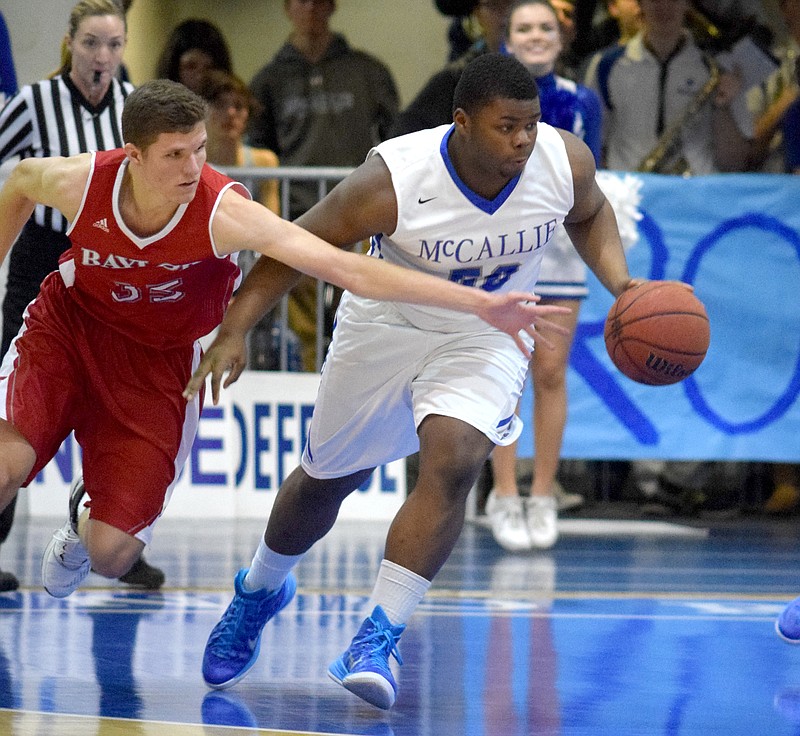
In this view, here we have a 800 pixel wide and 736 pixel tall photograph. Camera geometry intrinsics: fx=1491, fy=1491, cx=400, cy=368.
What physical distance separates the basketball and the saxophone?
3.91 meters

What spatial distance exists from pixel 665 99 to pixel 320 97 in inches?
74.6

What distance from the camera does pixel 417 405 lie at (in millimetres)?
3898

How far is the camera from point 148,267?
405 cm

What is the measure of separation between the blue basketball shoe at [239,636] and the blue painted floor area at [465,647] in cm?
6

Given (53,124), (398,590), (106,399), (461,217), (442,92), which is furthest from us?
(442,92)

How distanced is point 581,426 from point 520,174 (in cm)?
376

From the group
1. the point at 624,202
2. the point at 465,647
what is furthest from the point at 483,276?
the point at 624,202

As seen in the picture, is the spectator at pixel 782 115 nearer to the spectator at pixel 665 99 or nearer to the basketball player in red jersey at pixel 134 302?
the spectator at pixel 665 99

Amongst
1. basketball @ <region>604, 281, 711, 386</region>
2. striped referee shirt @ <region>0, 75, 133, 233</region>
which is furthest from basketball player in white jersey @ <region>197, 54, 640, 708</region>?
striped referee shirt @ <region>0, 75, 133, 233</region>

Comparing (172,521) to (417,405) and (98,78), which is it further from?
(417,405)

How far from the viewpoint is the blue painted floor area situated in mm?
3742

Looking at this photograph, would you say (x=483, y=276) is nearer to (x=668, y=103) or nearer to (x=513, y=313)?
(x=513, y=313)

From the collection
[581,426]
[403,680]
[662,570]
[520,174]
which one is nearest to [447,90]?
[581,426]

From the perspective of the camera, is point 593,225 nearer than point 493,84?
No
